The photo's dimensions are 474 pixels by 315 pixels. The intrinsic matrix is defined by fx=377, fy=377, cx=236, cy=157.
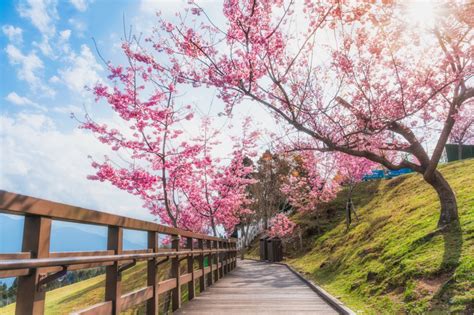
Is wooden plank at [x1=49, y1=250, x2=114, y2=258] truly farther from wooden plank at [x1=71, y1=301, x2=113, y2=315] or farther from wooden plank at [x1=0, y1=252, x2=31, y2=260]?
wooden plank at [x1=71, y1=301, x2=113, y2=315]

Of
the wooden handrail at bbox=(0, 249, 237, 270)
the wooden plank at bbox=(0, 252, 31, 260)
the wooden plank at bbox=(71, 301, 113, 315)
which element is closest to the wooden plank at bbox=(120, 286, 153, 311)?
the wooden plank at bbox=(71, 301, 113, 315)

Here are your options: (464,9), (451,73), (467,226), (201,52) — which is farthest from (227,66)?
(467,226)

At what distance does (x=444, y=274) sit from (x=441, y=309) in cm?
132

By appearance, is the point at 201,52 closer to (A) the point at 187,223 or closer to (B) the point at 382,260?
(B) the point at 382,260

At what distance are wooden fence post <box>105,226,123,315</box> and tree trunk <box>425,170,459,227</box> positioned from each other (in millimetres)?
8268

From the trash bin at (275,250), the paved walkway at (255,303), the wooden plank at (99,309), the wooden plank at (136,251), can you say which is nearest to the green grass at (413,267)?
the paved walkway at (255,303)

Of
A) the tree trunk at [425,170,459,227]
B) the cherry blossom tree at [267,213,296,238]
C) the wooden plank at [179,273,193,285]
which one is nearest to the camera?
the wooden plank at [179,273,193,285]

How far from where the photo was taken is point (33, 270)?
257 centimetres

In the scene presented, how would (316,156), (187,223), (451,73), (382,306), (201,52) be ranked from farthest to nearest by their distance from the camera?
1. (316,156)
2. (187,223)
3. (451,73)
4. (201,52)
5. (382,306)

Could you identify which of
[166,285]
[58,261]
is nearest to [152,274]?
[166,285]

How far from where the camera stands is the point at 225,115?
29.6ft

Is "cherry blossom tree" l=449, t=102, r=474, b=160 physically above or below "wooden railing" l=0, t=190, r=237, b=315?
above

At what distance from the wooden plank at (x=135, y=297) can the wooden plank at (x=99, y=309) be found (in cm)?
33

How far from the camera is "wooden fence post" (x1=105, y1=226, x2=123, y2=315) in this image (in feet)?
12.7
